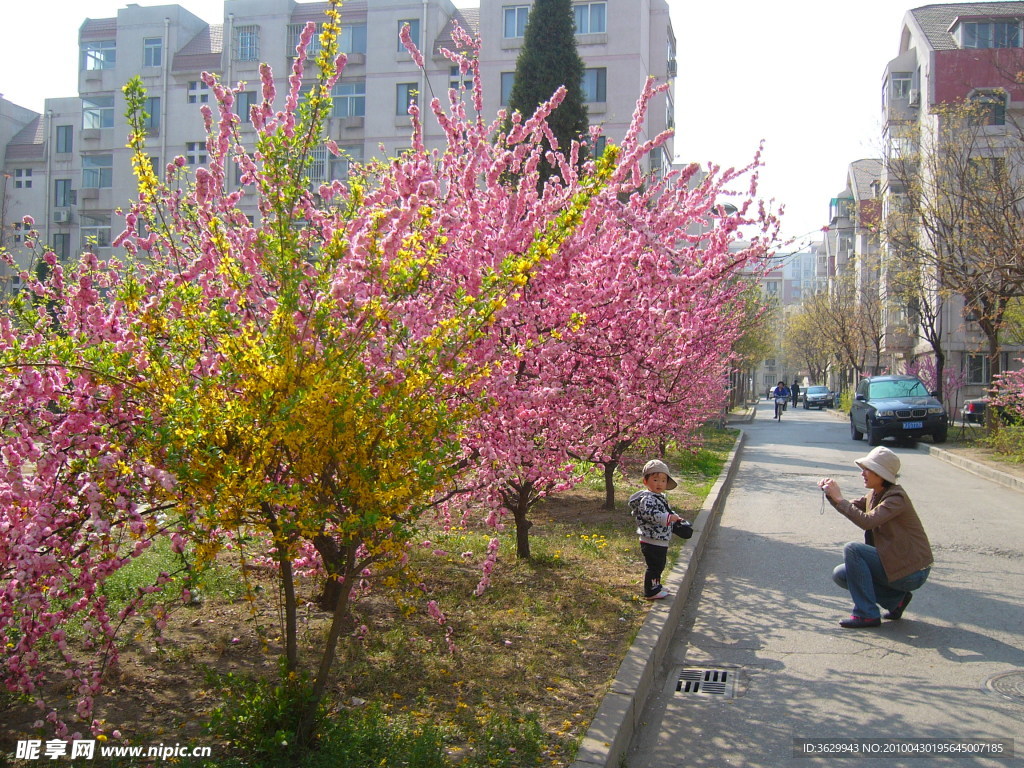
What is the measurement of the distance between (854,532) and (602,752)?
7.56 m

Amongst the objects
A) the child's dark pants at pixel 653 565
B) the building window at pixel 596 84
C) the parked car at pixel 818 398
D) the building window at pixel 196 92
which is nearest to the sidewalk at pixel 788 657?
the child's dark pants at pixel 653 565

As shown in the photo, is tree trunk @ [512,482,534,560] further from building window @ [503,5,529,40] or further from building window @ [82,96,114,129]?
building window @ [82,96,114,129]

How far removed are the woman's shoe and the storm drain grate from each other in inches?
69.2

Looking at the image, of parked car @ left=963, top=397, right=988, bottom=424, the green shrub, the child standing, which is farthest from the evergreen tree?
the child standing

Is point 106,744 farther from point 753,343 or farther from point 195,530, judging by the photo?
point 753,343

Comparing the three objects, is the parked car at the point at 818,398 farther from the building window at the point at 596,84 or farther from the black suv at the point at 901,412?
the black suv at the point at 901,412

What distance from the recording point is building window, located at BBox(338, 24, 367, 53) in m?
38.4

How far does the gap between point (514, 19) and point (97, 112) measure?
2044 centimetres

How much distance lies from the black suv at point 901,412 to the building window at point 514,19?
20662 millimetres

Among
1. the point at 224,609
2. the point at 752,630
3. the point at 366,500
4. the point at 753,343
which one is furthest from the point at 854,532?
the point at 753,343

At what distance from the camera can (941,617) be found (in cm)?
683

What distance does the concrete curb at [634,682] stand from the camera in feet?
13.4

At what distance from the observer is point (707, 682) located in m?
5.50

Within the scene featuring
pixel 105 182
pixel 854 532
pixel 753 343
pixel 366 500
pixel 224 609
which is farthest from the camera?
pixel 753 343
